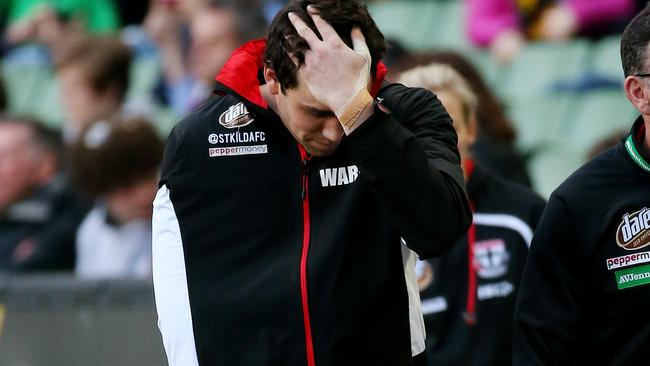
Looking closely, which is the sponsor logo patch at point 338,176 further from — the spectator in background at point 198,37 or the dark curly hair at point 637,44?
the spectator in background at point 198,37

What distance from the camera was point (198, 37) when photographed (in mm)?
9148

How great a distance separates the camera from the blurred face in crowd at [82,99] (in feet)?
28.1

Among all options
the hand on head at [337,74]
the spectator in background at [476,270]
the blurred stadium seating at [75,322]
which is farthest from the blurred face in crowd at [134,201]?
the hand on head at [337,74]

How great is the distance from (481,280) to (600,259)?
133 cm

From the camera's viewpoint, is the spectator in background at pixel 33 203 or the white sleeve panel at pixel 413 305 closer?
the white sleeve panel at pixel 413 305

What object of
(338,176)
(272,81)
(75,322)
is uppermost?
(272,81)

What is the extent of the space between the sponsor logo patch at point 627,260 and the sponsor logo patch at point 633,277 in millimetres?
15

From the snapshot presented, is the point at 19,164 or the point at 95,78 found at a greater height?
the point at 95,78

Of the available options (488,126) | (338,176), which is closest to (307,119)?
(338,176)

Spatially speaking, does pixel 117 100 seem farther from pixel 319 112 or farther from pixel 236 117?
pixel 319 112

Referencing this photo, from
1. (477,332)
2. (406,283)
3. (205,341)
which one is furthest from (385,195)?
(477,332)

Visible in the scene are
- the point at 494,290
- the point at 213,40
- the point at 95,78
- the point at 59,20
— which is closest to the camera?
the point at 494,290

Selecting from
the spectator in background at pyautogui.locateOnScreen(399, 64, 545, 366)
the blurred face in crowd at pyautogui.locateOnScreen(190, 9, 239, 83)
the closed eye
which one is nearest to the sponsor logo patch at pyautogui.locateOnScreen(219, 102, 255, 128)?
the closed eye

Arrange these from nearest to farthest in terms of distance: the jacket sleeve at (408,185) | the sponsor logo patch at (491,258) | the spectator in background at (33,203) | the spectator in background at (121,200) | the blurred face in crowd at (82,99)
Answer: the jacket sleeve at (408,185)
the sponsor logo patch at (491,258)
the spectator in background at (121,200)
the spectator in background at (33,203)
the blurred face in crowd at (82,99)
